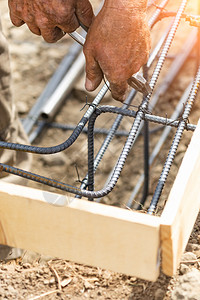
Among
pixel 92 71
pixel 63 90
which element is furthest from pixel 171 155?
pixel 63 90

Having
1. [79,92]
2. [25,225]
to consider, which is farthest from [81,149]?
[25,225]

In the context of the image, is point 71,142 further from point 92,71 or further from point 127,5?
point 127,5

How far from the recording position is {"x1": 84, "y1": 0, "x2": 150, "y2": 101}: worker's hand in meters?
1.50

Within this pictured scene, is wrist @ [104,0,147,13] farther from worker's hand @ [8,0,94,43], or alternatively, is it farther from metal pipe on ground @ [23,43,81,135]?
metal pipe on ground @ [23,43,81,135]

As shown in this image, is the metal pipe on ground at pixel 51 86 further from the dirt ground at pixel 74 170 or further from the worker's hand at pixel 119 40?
the worker's hand at pixel 119 40

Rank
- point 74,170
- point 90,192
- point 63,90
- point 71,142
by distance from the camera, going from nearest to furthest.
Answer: point 90,192, point 71,142, point 74,170, point 63,90

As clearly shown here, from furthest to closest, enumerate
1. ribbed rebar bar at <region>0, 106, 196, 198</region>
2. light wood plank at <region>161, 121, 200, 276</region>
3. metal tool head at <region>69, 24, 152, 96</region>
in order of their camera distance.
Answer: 1. metal tool head at <region>69, 24, 152, 96</region>
2. ribbed rebar bar at <region>0, 106, 196, 198</region>
3. light wood plank at <region>161, 121, 200, 276</region>

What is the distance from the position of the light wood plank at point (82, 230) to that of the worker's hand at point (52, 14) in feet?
2.14

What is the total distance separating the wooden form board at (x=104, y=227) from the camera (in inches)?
45.4

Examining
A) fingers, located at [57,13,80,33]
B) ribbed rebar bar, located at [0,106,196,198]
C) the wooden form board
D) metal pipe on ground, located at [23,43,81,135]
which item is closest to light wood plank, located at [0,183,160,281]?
the wooden form board

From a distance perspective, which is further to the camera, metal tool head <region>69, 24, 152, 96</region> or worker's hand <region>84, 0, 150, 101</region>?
metal tool head <region>69, 24, 152, 96</region>

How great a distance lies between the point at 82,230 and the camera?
122 centimetres

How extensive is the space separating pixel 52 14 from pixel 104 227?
796 mm

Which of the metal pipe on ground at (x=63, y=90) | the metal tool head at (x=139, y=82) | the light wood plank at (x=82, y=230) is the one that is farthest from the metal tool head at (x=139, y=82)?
the metal pipe on ground at (x=63, y=90)
